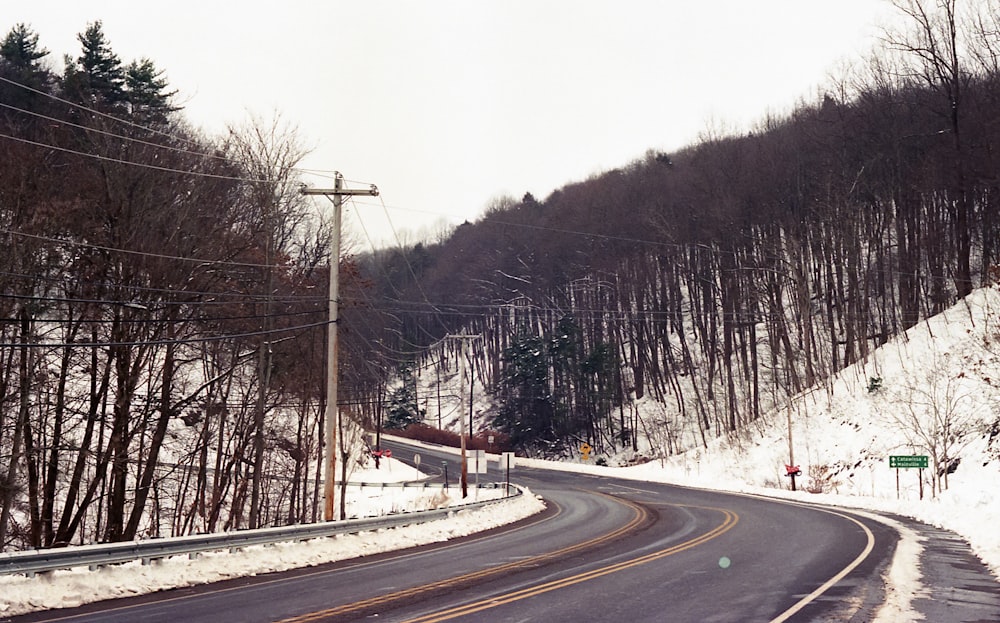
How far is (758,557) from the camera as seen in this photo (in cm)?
1820

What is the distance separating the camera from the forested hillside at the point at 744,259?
51.8m

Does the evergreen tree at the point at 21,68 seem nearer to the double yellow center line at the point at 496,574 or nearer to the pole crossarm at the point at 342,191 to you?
the pole crossarm at the point at 342,191

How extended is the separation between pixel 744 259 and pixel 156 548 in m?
57.6

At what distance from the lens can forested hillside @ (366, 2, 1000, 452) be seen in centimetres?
5181

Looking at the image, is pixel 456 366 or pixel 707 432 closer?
pixel 707 432

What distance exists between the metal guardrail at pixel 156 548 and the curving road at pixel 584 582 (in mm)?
931

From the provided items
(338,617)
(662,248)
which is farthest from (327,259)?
(662,248)

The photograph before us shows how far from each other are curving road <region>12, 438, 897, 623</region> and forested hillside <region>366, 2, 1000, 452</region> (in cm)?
2955

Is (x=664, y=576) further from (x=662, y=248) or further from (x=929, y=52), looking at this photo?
(x=662, y=248)

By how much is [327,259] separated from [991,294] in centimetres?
3528

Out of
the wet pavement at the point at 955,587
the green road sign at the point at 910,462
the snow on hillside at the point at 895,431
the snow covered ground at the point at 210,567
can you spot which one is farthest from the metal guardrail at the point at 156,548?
the green road sign at the point at 910,462

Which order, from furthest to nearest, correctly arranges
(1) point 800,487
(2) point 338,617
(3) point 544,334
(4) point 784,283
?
1. (3) point 544,334
2. (4) point 784,283
3. (1) point 800,487
4. (2) point 338,617

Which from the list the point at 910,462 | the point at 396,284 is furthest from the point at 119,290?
the point at 396,284

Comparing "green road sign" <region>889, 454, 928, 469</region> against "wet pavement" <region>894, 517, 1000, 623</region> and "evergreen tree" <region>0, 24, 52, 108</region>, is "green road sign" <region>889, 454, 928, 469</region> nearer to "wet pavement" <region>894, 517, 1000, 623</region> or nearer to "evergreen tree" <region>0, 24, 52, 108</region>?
"wet pavement" <region>894, 517, 1000, 623</region>
